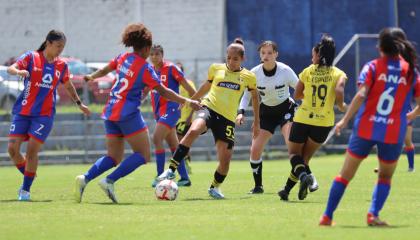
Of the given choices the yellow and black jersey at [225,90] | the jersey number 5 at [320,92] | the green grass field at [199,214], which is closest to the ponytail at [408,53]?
the green grass field at [199,214]

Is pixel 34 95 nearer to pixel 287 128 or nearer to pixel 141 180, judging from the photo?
pixel 287 128

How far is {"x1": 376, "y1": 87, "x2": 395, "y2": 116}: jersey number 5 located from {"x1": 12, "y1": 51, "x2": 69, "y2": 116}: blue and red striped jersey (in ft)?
18.2

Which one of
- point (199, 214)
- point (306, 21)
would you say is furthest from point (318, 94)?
point (306, 21)

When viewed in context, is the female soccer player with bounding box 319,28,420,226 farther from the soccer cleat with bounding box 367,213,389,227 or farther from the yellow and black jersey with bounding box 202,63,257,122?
the yellow and black jersey with bounding box 202,63,257,122

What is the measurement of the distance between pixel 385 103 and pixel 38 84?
5677 mm

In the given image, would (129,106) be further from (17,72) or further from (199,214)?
(199,214)

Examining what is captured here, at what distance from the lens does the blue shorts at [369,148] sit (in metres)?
9.34

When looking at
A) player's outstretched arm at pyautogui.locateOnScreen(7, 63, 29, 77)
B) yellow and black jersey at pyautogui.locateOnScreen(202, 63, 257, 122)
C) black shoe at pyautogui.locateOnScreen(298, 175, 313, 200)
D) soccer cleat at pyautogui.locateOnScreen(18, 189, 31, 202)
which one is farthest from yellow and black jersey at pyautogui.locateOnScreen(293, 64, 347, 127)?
soccer cleat at pyautogui.locateOnScreen(18, 189, 31, 202)

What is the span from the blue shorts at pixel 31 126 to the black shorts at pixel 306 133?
3382mm

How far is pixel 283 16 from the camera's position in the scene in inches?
1297

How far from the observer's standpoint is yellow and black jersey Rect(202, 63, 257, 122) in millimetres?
13078

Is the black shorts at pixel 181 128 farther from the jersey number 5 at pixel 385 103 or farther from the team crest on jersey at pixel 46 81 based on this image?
the jersey number 5 at pixel 385 103

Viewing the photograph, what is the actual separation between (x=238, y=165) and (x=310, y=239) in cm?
1491

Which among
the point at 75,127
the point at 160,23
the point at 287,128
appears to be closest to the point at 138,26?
the point at 287,128
